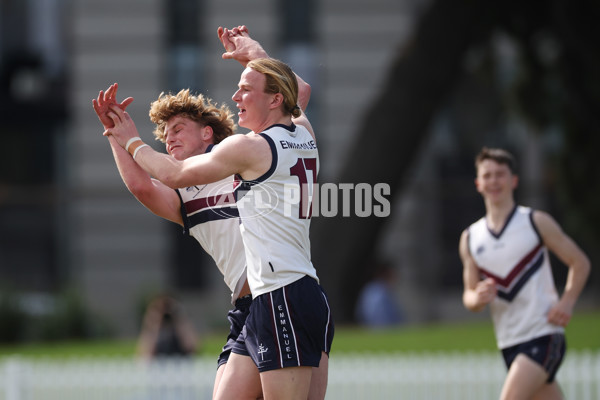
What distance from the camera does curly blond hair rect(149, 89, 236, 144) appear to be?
4578mm

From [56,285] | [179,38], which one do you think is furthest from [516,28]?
[56,285]

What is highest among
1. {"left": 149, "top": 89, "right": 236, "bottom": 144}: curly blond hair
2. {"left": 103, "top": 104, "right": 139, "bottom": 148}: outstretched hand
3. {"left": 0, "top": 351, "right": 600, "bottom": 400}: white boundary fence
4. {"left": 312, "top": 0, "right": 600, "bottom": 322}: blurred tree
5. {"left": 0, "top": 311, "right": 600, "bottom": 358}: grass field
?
{"left": 312, "top": 0, "right": 600, "bottom": 322}: blurred tree

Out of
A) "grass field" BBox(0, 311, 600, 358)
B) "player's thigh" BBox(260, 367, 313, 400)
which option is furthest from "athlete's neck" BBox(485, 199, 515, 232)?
"grass field" BBox(0, 311, 600, 358)

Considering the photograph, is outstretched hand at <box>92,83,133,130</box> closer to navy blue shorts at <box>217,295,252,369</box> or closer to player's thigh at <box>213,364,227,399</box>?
navy blue shorts at <box>217,295,252,369</box>

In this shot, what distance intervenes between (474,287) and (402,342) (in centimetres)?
A: 800

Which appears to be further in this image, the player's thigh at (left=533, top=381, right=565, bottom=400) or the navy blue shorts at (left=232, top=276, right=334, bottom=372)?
the player's thigh at (left=533, top=381, right=565, bottom=400)

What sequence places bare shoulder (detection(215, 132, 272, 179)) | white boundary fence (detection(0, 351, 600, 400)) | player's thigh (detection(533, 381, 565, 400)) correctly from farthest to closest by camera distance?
white boundary fence (detection(0, 351, 600, 400)), player's thigh (detection(533, 381, 565, 400)), bare shoulder (detection(215, 132, 272, 179))

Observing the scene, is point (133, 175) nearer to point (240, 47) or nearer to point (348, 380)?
point (240, 47)

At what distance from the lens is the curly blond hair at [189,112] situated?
4578 millimetres

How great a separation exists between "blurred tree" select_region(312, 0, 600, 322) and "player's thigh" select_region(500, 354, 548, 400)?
9.69 meters

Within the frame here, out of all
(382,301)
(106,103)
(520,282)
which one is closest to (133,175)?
(106,103)

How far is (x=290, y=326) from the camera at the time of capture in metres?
3.97

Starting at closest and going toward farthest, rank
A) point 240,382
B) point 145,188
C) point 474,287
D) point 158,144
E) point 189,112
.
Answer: point 240,382 → point 145,188 → point 189,112 → point 474,287 → point 158,144

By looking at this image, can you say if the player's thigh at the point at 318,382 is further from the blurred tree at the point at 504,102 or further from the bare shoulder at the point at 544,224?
the blurred tree at the point at 504,102
